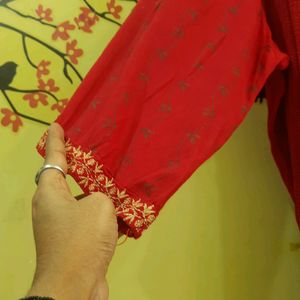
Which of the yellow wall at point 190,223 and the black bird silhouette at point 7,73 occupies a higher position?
the black bird silhouette at point 7,73

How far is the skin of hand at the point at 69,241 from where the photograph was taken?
496 millimetres

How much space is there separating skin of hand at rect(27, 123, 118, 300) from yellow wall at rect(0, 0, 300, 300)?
1.27 feet

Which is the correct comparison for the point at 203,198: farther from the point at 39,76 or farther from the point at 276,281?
the point at 39,76

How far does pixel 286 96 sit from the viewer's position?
882 mm

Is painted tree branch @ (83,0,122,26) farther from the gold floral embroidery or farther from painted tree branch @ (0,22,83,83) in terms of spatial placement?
the gold floral embroidery

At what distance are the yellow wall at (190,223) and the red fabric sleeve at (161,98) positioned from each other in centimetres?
28

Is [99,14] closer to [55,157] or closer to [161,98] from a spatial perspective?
[161,98]

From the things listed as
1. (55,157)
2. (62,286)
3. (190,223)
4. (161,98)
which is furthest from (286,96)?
(62,286)

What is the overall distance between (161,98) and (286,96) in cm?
32

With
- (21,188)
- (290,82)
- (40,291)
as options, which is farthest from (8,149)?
(290,82)

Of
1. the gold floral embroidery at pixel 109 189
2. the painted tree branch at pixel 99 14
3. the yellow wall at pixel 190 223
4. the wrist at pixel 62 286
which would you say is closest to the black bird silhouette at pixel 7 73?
the yellow wall at pixel 190 223

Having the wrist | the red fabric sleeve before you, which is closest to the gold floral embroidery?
the red fabric sleeve

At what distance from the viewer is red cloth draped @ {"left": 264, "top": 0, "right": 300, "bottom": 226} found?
80cm

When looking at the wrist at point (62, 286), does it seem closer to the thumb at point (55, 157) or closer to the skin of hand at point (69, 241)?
the skin of hand at point (69, 241)
